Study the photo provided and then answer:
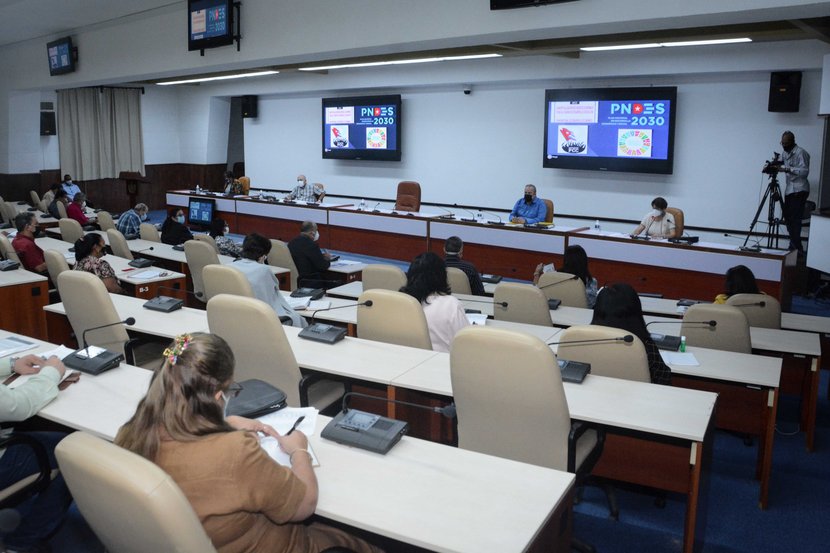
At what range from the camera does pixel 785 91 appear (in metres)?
8.27

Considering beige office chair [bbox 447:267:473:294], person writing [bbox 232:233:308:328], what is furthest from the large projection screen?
person writing [bbox 232:233:308:328]

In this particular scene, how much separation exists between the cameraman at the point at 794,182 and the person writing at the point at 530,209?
114 inches

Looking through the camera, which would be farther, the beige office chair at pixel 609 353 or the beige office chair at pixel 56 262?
the beige office chair at pixel 56 262

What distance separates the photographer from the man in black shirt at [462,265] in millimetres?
5312

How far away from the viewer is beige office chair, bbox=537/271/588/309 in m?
5.08

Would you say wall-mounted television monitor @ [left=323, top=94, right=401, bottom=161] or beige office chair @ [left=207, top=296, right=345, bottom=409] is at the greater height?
wall-mounted television monitor @ [left=323, top=94, right=401, bottom=161]

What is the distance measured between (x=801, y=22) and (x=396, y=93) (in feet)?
23.5

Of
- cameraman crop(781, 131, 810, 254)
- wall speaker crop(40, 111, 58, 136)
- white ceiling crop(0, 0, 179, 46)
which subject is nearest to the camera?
cameraman crop(781, 131, 810, 254)

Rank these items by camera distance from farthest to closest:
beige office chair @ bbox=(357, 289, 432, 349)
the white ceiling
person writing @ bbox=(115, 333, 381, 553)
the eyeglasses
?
the white ceiling < beige office chair @ bbox=(357, 289, 432, 349) < the eyeglasses < person writing @ bbox=(115, 333, 381, 553)

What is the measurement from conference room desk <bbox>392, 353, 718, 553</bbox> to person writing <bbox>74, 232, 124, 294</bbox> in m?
3.05

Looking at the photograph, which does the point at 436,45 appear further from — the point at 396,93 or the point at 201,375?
the point at 396,93

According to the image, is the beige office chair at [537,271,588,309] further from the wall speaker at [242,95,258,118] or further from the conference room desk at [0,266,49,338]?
the wall speaker at [242,95,258,118]

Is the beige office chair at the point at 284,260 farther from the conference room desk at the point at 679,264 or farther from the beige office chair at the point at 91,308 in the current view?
the conference room desk at the point at 679,264

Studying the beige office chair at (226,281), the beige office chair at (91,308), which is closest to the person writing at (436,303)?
the beige office chair at (226,281)
